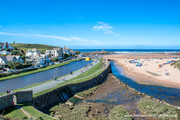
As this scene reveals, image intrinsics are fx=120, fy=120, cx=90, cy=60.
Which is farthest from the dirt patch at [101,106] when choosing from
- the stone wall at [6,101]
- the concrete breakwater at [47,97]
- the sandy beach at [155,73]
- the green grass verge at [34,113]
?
the sandy beach at [155,73]

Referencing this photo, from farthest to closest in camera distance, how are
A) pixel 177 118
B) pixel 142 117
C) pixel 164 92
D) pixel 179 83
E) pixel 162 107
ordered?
pixel 179 83 → pixel 164 92 → pixel 162 107 → pixel 142 117 → pixel 177 118

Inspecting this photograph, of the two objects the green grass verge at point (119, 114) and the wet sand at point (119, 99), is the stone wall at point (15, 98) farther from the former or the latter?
the green grass verge at point (119, 114)

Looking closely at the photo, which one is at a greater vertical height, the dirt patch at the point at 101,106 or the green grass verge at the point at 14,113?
the green grass verge at the point at 14,113

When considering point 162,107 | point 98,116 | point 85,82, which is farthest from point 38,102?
point 162,107

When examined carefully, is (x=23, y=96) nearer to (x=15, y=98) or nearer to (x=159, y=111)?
(x=15, y=98)

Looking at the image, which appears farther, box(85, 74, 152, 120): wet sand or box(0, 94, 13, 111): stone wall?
box(85, 74, 152, 120): wet sand

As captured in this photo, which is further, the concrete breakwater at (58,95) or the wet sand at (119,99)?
the wet sand at (119,99)

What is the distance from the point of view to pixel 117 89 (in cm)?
2586

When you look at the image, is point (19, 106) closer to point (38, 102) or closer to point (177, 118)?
point (38, 102)

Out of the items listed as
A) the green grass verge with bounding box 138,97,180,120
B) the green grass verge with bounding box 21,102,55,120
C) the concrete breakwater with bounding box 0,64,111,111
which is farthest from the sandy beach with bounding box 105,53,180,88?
the green grass verge with bounding box 21,102,55,120

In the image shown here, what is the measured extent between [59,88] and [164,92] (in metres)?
20.6

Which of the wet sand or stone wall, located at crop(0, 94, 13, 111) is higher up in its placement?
stone wall, located at crop(0, 94, 13, 111)

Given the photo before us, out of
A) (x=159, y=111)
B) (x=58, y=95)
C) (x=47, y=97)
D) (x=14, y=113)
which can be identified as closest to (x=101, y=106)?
(x=58, y=95)

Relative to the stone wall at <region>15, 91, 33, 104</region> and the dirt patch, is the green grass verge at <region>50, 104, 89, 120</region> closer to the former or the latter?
the dirt patch
